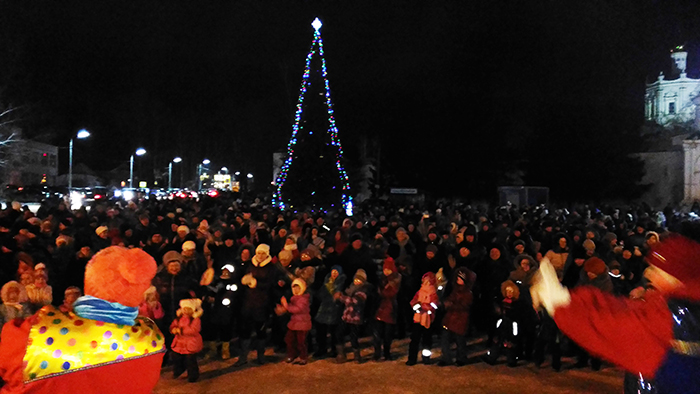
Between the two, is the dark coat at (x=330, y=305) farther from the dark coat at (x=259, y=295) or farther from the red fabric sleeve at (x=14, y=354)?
the red fabric sleeve at (x=14, y=354)

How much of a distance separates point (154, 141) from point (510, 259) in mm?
59738

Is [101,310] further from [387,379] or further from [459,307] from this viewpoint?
[459,307]

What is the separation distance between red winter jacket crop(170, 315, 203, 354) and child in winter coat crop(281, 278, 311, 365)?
133 centimetres

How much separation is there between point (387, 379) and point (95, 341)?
5.57 m

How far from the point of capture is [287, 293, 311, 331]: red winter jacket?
8.18 metres

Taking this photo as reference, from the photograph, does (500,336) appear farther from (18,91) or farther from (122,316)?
(18,91)

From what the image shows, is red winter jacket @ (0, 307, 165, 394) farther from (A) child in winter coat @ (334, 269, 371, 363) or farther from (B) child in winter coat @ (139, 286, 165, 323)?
(A) child in winter coat @ (334, 269, 371, 363)

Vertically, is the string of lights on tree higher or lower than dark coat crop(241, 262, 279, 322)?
higher

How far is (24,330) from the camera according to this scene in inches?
103

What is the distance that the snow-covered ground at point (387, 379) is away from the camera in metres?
7.35

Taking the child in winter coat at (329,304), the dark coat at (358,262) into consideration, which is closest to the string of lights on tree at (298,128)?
the dark coat at (358,262)

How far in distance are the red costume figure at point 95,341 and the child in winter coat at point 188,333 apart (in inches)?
181

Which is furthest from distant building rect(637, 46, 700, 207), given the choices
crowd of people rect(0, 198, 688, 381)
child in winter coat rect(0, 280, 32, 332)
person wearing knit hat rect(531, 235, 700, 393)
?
person wearing knit hat rect(531, 235, 700, 393)

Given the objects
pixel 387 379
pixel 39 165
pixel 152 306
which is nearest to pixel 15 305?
pixel 152 306
